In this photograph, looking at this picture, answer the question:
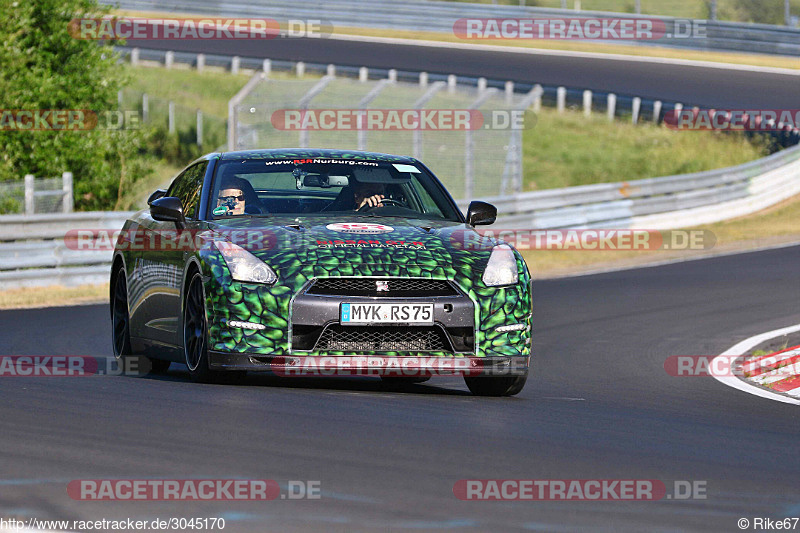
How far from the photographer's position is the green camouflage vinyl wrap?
7.95 meters

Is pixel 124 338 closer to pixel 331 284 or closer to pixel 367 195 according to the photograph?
pixel 367 195

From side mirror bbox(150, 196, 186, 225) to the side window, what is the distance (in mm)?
247

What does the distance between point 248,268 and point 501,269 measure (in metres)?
1.43

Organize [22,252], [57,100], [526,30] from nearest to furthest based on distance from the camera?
1. [22,252]
2. [57,100]
3. [526,30]

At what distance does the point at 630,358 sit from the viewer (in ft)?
38.5

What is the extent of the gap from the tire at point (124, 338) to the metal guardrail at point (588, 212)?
23.5 feet

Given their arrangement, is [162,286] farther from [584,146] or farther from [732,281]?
[584,146]

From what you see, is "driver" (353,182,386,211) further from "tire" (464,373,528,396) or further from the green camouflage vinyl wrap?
"tire" (464,373,528,396)

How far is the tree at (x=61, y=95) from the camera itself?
22.3 m

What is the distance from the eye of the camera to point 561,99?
37.6 meters

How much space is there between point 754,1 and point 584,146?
3391 centimetres

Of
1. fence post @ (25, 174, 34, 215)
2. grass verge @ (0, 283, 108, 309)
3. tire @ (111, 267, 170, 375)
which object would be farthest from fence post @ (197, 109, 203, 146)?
tire @ (111, 267, 170, 375)

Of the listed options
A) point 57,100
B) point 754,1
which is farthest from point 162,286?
point 754,1

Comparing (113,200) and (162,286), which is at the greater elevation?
(162,286)
